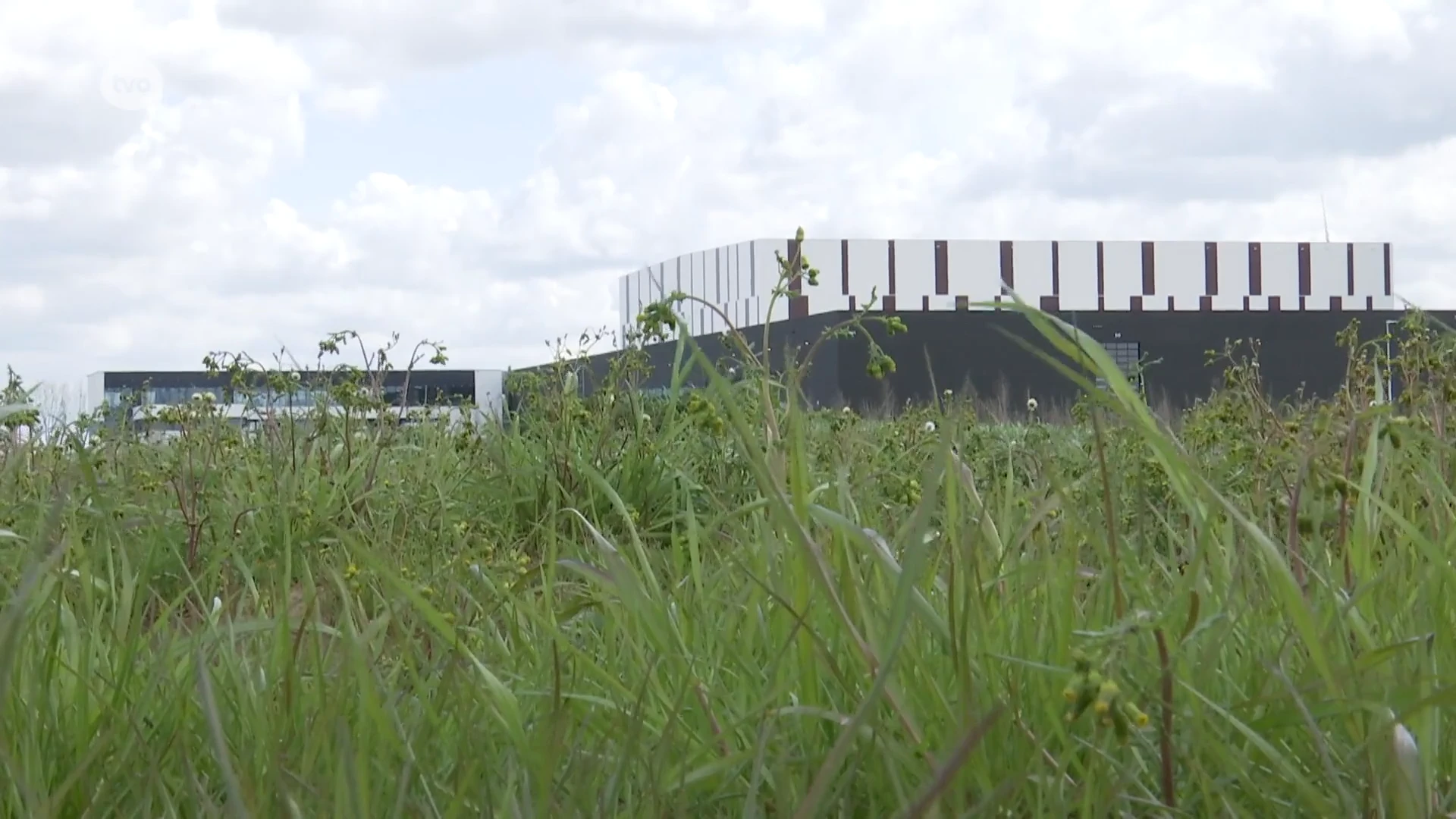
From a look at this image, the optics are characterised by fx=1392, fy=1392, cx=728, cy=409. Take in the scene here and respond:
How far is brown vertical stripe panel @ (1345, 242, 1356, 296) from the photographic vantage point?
151 feet

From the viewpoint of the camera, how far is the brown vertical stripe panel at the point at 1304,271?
4556 cm

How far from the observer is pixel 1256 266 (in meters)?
45.0

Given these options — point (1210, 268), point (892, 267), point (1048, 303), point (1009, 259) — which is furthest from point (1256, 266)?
point (892, 267)

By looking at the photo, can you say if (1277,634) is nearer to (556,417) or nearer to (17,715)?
(17,715)

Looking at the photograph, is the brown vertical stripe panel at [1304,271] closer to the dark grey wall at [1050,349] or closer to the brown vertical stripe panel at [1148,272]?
the brown vertical stripe panel at [1148,272]

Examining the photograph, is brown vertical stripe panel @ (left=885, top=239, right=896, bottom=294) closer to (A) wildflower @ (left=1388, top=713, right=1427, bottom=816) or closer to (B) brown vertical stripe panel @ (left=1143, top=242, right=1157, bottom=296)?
(B) brown vertical stripe panel @ (left=1143, top=242, right=1157, bottom=296)

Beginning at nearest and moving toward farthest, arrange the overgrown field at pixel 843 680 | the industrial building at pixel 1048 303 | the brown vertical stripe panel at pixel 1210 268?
1. the overgrown field at pixel 843 680
2. the industrial building at pixel 1048 303
3. the brown vertical stripe panel at pixel 1210 268

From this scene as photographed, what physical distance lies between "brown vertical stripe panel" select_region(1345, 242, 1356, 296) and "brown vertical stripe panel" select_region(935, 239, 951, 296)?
48.7ft

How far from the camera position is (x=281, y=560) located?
3.69m

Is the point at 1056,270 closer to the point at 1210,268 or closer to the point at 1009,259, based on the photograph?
the point at 1009,259

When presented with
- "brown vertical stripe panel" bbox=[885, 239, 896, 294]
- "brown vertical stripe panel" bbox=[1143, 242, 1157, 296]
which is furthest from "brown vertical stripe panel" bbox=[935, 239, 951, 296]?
"brown vertical stripe panel" bbox=[1143, 242, 1157, 296]

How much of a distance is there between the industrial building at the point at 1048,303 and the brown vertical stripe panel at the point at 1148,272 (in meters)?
0.03

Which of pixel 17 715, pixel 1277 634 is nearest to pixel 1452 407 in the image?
pixel 1277 634

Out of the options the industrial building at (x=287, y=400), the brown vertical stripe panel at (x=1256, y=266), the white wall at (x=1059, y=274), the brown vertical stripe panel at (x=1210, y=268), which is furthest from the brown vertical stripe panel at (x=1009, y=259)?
the industrial building at (x=287, y=400)
